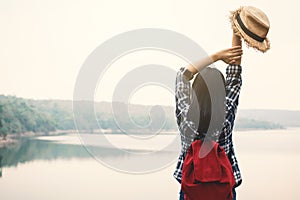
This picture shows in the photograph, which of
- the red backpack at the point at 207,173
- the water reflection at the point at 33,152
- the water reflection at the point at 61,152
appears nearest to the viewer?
the red backpack at the point at 207,173

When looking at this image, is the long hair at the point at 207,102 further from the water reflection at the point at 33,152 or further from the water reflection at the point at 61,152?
the water reflection at the point at 33,152

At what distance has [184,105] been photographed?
871mm

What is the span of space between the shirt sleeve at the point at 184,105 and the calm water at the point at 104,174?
0.93 m

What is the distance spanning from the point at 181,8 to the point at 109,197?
2.67ft

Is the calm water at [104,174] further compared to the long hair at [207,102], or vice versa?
the calm water at [104,174]

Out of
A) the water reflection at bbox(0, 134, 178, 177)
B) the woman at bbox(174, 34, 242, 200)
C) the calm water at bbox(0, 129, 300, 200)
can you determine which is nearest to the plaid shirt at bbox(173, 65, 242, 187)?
the woman at bbox(174, 34, 242, 200)

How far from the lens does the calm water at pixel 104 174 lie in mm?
1772

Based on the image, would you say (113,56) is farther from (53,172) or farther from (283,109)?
(283,109)

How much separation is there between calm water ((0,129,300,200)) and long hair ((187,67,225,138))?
3.13 feet

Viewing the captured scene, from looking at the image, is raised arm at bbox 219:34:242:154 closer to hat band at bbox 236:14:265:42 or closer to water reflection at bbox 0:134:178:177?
hat band at bbox 236:14:265:42

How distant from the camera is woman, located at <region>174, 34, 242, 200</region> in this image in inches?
33.2

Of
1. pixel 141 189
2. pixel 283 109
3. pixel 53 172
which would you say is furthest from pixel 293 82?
pixel 53 172

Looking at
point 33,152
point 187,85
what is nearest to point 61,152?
point 33,152

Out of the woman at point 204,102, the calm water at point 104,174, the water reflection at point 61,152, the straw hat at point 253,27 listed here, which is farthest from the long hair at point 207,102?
the calm water at point 104,174
